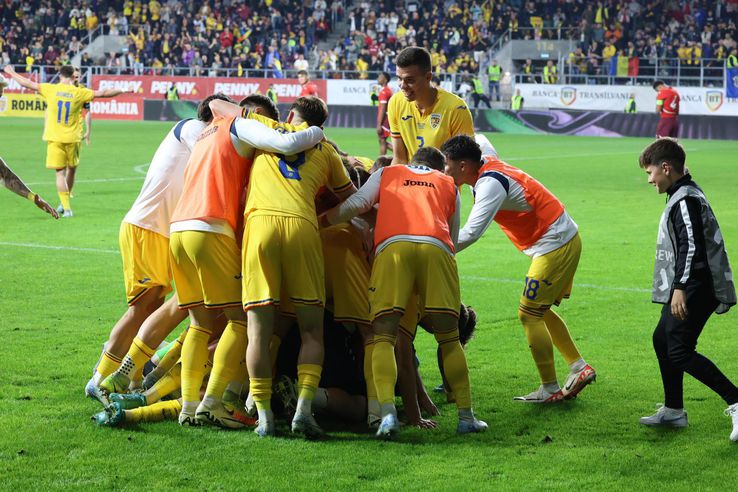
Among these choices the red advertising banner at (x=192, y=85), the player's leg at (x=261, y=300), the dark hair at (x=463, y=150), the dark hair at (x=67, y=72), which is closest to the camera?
the player's leg at (x=261, y=300)

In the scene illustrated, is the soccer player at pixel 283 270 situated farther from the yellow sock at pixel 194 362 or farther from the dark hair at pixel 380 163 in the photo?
the dark hair at pixel 380 163

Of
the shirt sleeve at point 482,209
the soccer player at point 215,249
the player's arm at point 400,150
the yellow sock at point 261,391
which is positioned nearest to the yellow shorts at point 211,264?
the soccer player at point 215,249

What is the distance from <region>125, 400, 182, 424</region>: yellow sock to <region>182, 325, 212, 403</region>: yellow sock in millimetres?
163

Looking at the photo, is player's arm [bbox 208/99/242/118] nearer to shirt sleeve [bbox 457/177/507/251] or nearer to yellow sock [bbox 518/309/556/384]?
shirt sleeve [bbox 457/177/507/251]

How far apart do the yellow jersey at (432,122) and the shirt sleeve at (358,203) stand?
195 cm

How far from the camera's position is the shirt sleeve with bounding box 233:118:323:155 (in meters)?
5.77

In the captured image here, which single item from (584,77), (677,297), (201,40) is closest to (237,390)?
(677,297)

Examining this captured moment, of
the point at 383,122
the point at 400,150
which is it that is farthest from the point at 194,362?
the point at 383,122

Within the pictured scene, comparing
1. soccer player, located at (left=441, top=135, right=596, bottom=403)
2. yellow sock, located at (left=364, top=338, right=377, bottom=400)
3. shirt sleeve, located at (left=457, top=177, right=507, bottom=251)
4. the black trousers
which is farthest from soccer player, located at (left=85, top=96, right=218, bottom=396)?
the black trousers

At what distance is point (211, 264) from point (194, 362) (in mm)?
572

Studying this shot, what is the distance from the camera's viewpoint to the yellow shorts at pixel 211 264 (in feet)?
19.2

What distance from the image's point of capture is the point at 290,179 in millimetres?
5832

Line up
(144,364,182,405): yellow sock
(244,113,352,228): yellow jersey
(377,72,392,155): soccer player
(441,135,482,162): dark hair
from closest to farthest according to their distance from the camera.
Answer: (244,113,352,228): yellow jersey < (144,364,182,405): yellow sock < (441,135,482,162): dark hair < (377,72,392,155): soccer player

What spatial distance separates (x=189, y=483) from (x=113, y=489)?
0.35 m
